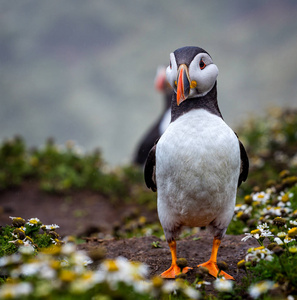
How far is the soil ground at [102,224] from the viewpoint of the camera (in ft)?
13.8

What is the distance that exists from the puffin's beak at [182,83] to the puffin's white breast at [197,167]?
0.80 ft

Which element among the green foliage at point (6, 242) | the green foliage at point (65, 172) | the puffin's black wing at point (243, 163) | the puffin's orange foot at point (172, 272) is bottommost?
the puffin's orange foot at point (172, 272)

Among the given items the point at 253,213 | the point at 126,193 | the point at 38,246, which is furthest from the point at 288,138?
the point at 38,246

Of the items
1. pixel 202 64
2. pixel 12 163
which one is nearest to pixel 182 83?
pixel 202 64

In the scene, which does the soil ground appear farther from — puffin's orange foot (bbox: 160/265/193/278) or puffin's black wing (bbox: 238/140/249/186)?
puffin's black wing (bbox: 238/140/249/186)

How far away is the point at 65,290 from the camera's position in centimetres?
199

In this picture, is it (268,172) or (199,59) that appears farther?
(268,172)

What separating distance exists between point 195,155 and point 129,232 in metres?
2.85

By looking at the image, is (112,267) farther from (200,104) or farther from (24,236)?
(200,104)

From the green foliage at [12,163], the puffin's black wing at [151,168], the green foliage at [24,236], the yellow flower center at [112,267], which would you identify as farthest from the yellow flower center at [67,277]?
the green foliage at [12,163]

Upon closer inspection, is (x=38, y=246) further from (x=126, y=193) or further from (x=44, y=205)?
(x=126, y=193)

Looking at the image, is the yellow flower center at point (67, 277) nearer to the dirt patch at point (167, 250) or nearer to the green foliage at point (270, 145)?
the dirt patch at point (167, 250)

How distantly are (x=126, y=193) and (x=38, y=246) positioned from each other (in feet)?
19.0

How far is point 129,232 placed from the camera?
5.89 m
